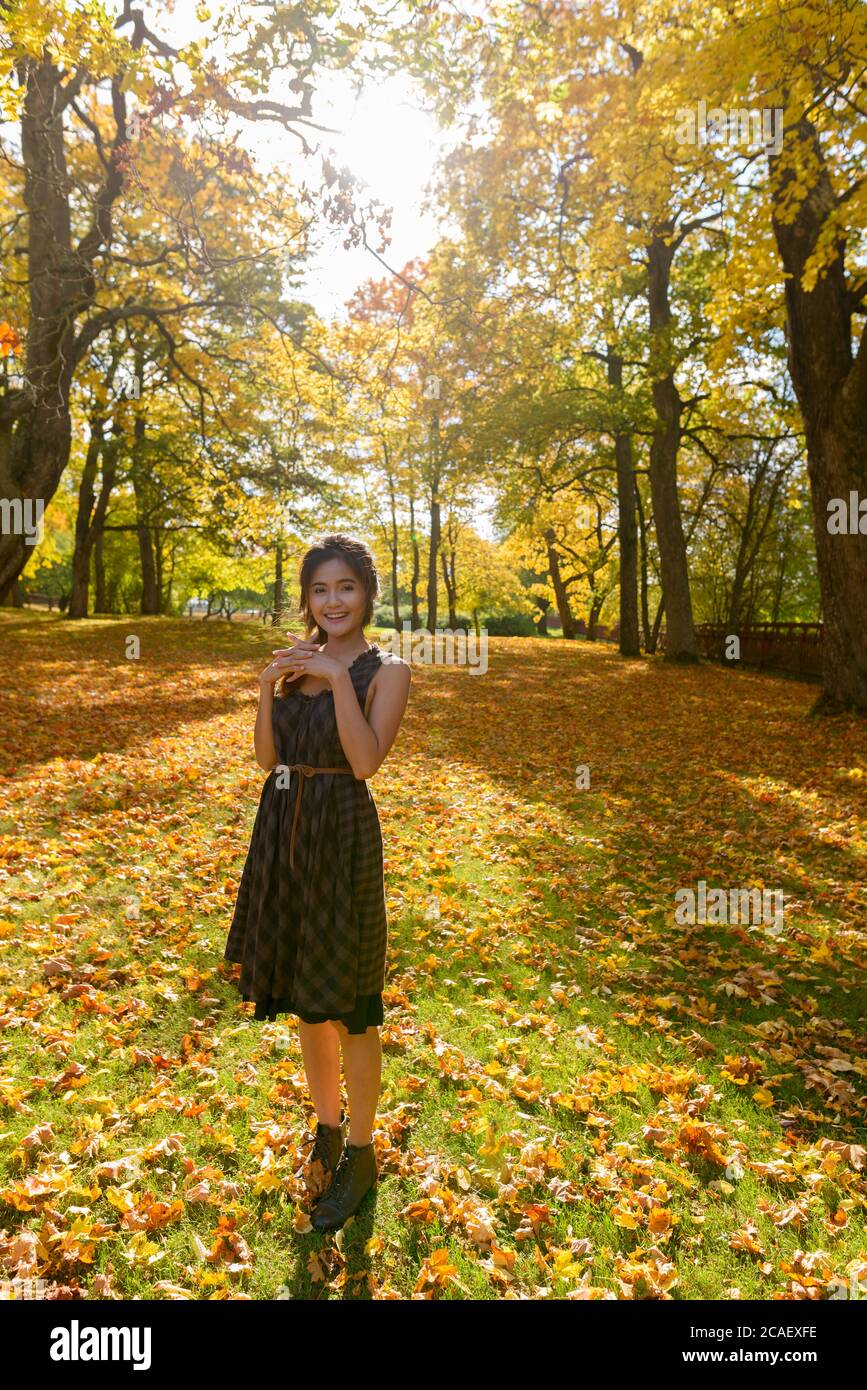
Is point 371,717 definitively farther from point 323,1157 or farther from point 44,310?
point 44,310

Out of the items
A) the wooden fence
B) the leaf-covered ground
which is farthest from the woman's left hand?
the wooden fence

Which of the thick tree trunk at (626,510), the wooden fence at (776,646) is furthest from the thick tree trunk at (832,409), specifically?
the thick tree trunk at (626,510)

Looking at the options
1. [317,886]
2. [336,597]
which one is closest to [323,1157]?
[317,886]

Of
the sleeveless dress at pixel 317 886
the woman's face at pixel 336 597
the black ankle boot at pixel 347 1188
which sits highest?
the woman's face at pixel 336 597

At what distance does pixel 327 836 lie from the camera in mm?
2715

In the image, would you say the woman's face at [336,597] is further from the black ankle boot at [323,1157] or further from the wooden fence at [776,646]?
the wooden fence at [776,646]

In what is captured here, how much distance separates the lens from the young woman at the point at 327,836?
2680 mm

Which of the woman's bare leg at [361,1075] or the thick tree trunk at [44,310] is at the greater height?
the thick tree trunk at [44,310]

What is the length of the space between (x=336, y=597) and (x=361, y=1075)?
75.7 inches

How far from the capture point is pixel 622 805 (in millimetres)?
8719

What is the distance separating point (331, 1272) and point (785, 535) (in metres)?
34.9

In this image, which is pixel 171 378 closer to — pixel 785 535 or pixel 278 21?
pixel 278 21

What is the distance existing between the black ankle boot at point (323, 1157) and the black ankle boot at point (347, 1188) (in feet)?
0.19
